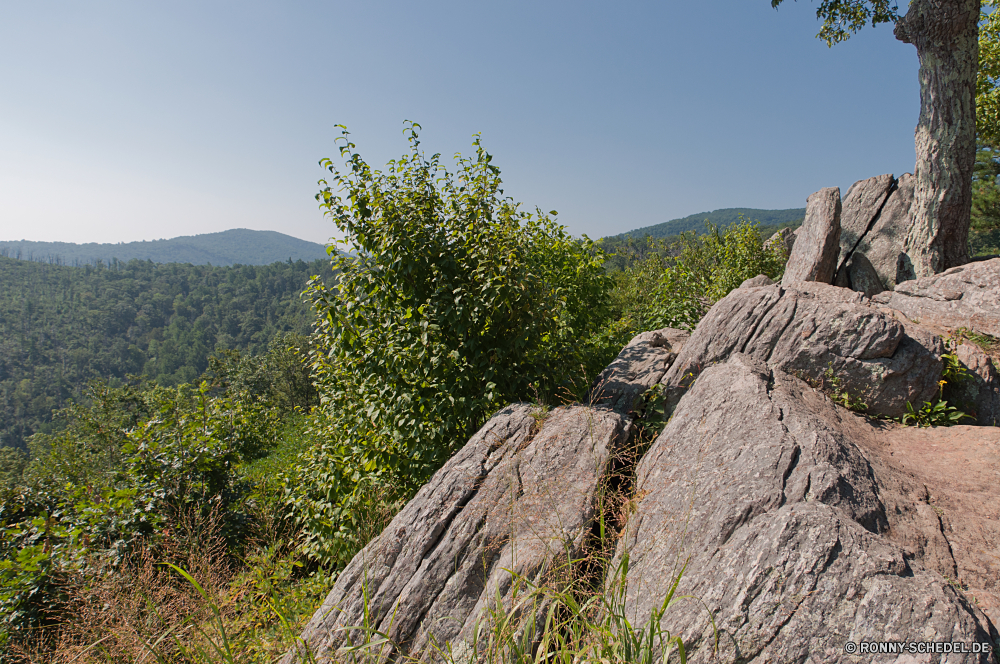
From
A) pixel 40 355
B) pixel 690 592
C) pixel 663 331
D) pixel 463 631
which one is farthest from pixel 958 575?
pixel 40 355

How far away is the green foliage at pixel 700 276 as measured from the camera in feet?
28.5

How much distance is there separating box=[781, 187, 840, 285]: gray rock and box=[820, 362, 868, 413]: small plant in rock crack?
5115 millimetres

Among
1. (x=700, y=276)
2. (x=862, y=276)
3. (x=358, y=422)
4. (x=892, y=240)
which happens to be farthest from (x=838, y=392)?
(x=892, y=240)

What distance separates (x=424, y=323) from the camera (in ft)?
16.9

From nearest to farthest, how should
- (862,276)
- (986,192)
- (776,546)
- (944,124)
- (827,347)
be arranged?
(776,546) → (827,347) → (944,124) → (862,276) → (986,192)

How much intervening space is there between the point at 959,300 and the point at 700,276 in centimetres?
523

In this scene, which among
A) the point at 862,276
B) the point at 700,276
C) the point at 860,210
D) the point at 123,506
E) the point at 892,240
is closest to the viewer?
the point at 123,506

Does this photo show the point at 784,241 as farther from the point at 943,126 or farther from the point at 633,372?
the point at 633,372

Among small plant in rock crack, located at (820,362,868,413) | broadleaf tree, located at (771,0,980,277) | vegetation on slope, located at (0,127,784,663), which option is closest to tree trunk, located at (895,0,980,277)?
broadleaf tree, located at (771,0,980,277)

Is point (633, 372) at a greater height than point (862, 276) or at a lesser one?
lesser

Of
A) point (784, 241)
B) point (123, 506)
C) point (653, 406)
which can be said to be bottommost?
point (123, 506)

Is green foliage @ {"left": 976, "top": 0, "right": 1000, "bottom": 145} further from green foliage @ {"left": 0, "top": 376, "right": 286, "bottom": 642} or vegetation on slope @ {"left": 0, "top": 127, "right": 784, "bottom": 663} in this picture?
green foliage @ {"left": 0, "top": 376, "right": 286, "bottom": 642}

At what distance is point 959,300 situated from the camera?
6.53 m

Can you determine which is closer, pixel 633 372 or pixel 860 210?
pixel 633 372
